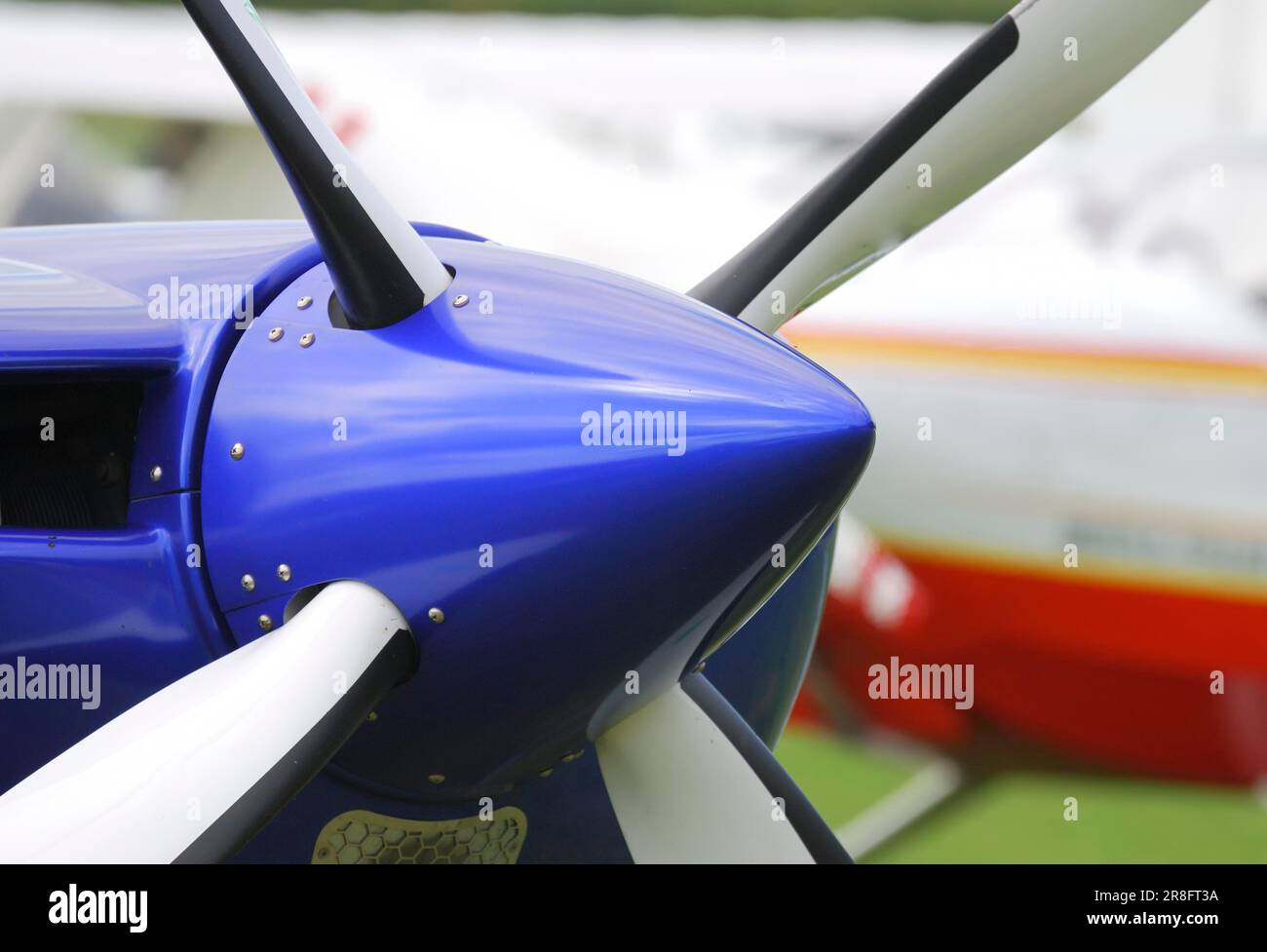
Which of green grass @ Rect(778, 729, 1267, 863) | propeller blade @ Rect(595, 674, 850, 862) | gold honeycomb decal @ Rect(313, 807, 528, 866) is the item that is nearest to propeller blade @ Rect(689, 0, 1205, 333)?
propeller blade @ Rect(595, 674, 850, 862)

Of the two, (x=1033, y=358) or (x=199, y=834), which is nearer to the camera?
(x=199, y=834)

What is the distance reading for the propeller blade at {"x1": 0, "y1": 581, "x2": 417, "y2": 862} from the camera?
1.21m

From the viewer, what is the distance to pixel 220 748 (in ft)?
4.16

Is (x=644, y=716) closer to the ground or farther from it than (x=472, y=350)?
closer to the ground

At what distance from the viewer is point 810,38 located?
282 inches

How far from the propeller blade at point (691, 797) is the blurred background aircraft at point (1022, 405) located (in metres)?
2.62

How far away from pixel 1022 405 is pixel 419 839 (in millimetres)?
3005

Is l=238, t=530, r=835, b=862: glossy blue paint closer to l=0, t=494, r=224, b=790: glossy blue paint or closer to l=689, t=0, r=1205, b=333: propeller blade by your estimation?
l=0, t=494, r=224, b=790: glossy blue paint

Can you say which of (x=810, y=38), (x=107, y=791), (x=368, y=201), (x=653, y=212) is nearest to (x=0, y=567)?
(x=107, y=791)

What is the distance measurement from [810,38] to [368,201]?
6.13 metres

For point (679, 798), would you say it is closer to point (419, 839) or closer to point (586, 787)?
point (586, 787)

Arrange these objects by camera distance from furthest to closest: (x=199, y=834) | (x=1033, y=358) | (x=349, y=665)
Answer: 1. (x=1033, y=358)
2. (x=349, y=665)
3. (x=199, y=834)

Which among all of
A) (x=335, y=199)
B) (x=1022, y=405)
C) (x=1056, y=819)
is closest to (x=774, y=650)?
(x=335, y=199)
